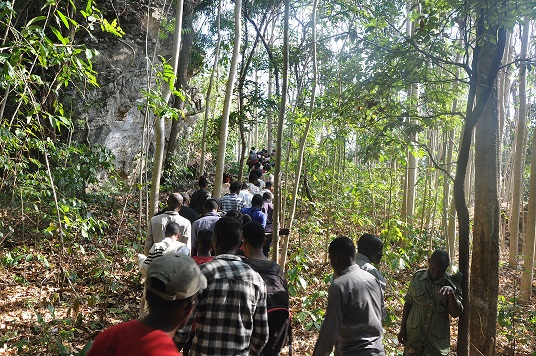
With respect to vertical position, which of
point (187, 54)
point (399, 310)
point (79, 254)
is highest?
point (187, 54)

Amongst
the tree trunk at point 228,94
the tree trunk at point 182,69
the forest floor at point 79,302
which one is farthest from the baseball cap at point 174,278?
the tree trunk at point 182,69

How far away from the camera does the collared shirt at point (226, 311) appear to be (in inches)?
96.4

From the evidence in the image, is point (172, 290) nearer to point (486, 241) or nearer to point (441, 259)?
point (441, 259)

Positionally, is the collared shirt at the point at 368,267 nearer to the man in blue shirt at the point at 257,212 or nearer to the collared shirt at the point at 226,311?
the collared shirt at the point at 226,311

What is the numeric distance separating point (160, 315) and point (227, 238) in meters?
1.16

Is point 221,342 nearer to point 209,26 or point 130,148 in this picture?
point 130,148

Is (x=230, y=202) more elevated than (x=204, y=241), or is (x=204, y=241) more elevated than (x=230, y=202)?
(x=230, y=202)

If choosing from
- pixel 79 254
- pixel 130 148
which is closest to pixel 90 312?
pixel 79 254

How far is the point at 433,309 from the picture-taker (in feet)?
12.2

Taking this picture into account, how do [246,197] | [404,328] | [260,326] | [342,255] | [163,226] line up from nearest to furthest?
[260,326] → [342,255] → [404,328] → [163,226] → [246,197]

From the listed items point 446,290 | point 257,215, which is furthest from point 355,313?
point 257,215

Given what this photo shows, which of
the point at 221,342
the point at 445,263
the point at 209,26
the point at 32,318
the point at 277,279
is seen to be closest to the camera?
the point at 221,342

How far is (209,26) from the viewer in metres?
15.0

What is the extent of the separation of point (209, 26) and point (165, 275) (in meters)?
14.7
